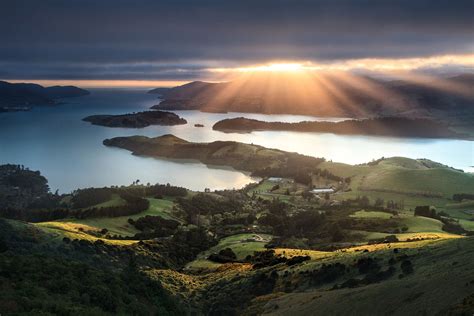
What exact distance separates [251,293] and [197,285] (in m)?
7.24

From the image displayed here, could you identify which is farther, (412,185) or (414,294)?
(412,185)

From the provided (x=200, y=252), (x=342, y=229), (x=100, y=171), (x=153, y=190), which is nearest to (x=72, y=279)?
(x=200, y=252)

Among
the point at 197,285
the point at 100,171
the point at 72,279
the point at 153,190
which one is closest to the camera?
the point at 72,279

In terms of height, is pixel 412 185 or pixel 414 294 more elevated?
pixel 414 294

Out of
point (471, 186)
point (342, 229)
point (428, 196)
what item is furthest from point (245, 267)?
point (471, 186)

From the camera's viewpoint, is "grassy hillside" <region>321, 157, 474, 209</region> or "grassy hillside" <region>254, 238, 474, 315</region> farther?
"grassy hillside" <region>321, 157, 474, 209</region>

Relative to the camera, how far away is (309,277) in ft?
107

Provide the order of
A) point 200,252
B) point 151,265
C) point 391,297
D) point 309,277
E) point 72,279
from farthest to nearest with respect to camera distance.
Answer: point 200,252
point 151,265
point 309,277
point 72,279
point 391,297

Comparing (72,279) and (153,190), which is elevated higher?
(72,279)

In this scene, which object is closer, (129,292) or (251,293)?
(129,292)

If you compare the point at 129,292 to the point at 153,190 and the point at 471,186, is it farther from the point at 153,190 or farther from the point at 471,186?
the point at 471,186

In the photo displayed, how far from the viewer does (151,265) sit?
154 feet

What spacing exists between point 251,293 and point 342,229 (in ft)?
143

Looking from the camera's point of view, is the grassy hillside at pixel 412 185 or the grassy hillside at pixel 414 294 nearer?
the grassy hillside at pixel 414 294
